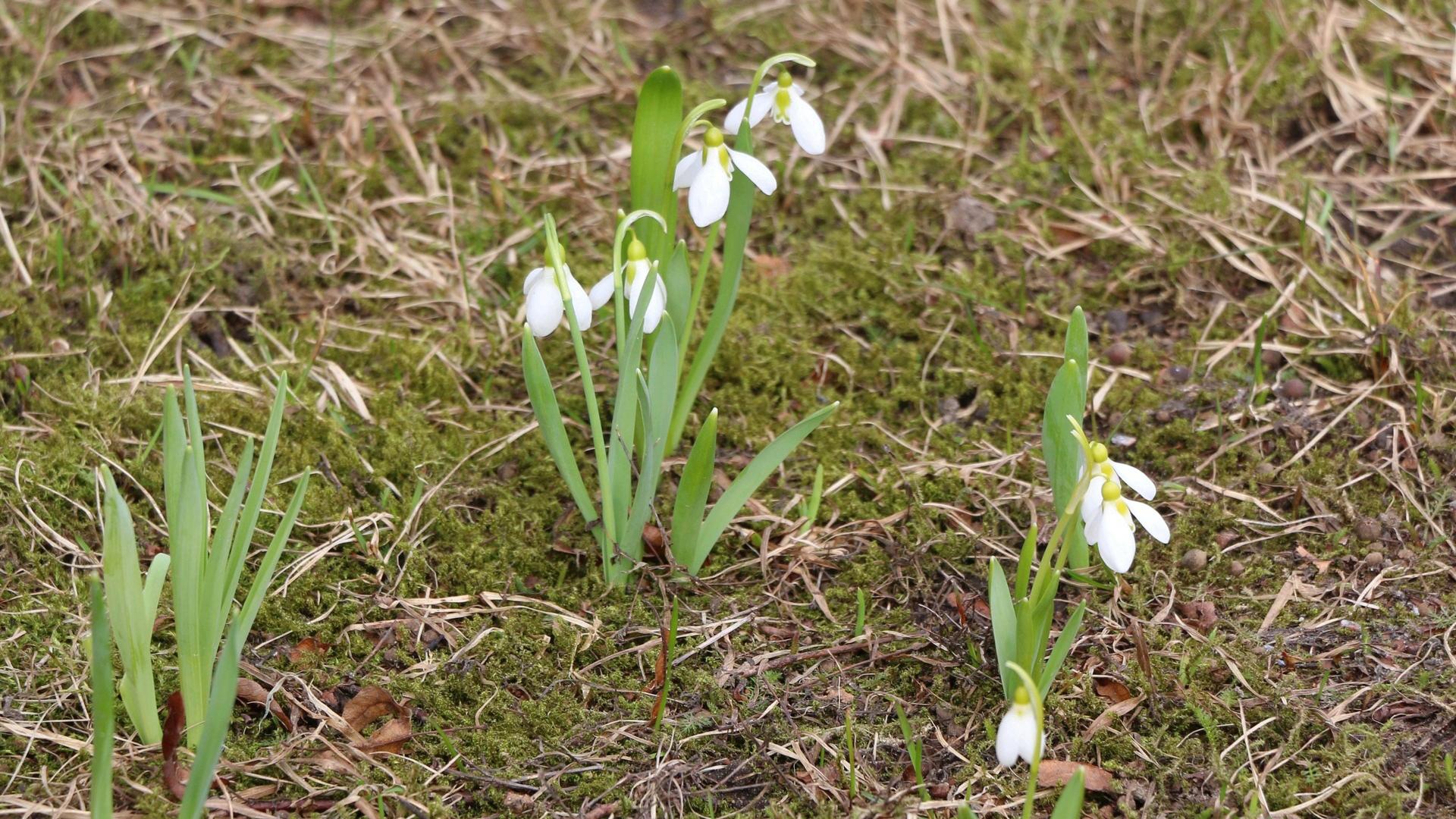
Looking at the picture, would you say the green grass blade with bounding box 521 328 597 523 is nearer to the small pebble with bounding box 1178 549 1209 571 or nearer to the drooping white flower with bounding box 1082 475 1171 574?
the drooping white flower with bounding box 1082 475 1171 574

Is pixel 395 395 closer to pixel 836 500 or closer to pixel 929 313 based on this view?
pixel 836 500

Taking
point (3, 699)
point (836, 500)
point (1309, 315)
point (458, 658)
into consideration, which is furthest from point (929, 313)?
point (3, 699)

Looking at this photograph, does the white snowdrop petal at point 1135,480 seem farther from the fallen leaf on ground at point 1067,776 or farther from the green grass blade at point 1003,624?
the fallen leaf on ground at point 1067,776

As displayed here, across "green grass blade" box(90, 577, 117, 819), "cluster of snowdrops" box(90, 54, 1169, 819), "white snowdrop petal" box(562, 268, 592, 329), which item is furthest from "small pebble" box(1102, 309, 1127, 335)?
"green grass blade" box(90, 577, 117, 819)

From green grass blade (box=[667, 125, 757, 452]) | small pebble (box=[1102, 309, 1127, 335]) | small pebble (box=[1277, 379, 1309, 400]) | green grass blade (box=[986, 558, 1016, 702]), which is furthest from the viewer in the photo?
small pebble (box=[1102, 309, 1127, 335])

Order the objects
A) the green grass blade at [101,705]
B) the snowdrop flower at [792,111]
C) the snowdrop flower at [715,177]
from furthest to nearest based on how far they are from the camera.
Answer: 1. the snowdrop flower at [792,111]
2. the snowdrop flower at [715,177]
3. the green grass blade at [101,705]

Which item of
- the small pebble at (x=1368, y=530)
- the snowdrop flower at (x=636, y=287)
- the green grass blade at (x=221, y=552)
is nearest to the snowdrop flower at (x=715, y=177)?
the snowdrop flower at (x=636, y=287)
